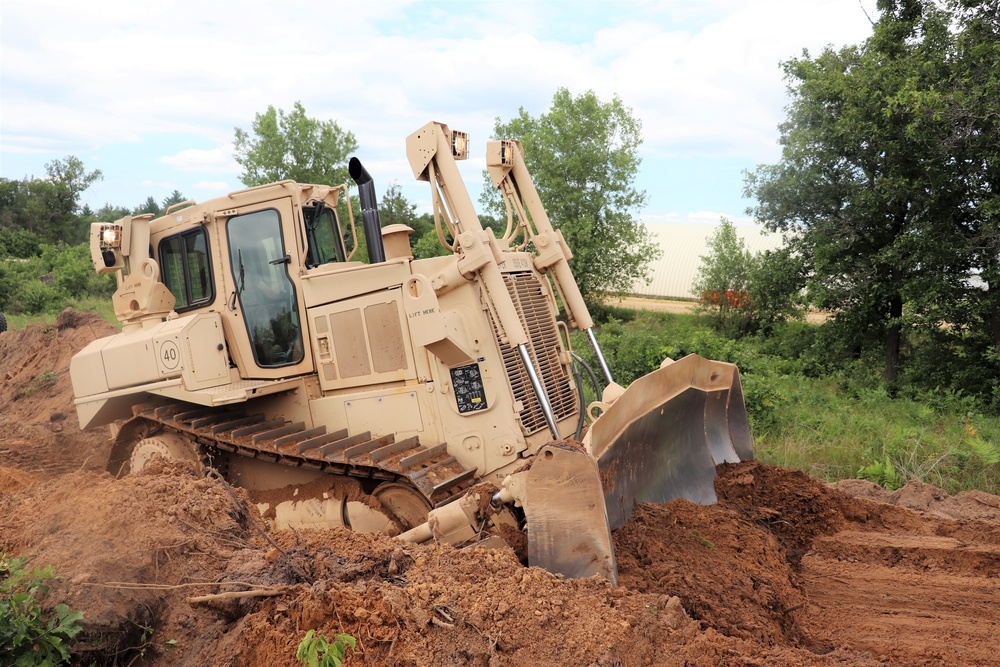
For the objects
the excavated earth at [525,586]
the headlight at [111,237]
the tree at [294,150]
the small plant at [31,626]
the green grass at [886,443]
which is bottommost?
the green grass at [886,443]

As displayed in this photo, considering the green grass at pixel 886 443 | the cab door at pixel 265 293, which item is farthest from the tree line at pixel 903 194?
the cab door at pixel 265 293

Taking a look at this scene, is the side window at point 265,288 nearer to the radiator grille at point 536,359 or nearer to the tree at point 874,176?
the radiator grille at point 536,359

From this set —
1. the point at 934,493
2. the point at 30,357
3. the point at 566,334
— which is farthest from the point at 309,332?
the point at 30,357

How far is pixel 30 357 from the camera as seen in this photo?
47.5ft

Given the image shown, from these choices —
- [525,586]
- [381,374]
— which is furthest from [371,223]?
[525,586]

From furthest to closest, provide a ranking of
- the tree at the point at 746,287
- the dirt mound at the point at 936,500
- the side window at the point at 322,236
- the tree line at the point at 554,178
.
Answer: the tree line at the point at 554,178, the tree at the point at 746,287, the side window at the point at 322,236, the dirt mound at the point at 936,500

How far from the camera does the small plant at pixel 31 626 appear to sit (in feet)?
11.4

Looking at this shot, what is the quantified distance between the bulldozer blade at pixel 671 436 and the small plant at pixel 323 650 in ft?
5.87

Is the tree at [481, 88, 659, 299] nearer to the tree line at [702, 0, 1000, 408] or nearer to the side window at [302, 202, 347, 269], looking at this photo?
the tree line at [702, 0, 1000, 408]

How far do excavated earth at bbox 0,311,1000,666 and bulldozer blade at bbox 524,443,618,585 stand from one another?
0.75 ft

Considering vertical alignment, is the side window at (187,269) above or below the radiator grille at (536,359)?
above

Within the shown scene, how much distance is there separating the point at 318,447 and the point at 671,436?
2809 mm

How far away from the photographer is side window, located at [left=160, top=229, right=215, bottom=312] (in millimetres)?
6922

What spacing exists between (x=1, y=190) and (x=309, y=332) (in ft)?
140
